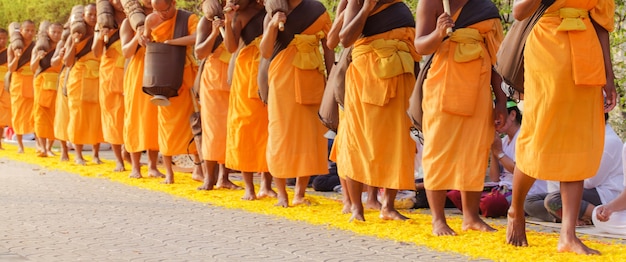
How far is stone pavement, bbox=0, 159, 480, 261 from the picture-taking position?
673 centimetres

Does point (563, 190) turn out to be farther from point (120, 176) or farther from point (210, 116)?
point (120, 176)

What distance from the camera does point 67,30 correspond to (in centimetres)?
1545

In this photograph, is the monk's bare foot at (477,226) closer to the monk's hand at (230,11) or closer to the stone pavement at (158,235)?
the stone pavement at (158,235)

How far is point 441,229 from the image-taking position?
7543 millimetres

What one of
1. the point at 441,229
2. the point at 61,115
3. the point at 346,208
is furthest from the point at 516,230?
the point at 61,115

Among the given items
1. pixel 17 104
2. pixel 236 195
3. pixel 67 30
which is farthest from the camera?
pixel 17 104

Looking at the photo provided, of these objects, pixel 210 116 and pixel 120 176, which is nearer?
pixel 210 116

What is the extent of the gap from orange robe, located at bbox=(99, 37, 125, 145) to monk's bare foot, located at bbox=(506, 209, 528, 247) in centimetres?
772

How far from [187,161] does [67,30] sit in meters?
3.03

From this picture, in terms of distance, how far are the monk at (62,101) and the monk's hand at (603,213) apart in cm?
934

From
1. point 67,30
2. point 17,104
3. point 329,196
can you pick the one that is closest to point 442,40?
point 329,196

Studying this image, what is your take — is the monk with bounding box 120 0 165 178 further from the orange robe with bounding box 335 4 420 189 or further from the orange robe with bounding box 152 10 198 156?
the orange robe with bounding box 335 4 420 189

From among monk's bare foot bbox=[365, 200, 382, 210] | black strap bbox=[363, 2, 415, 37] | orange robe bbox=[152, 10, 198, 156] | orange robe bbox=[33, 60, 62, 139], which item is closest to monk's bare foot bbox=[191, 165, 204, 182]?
orange robe bbox=[152, 10, 198, 156]

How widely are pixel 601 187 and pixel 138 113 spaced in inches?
238
